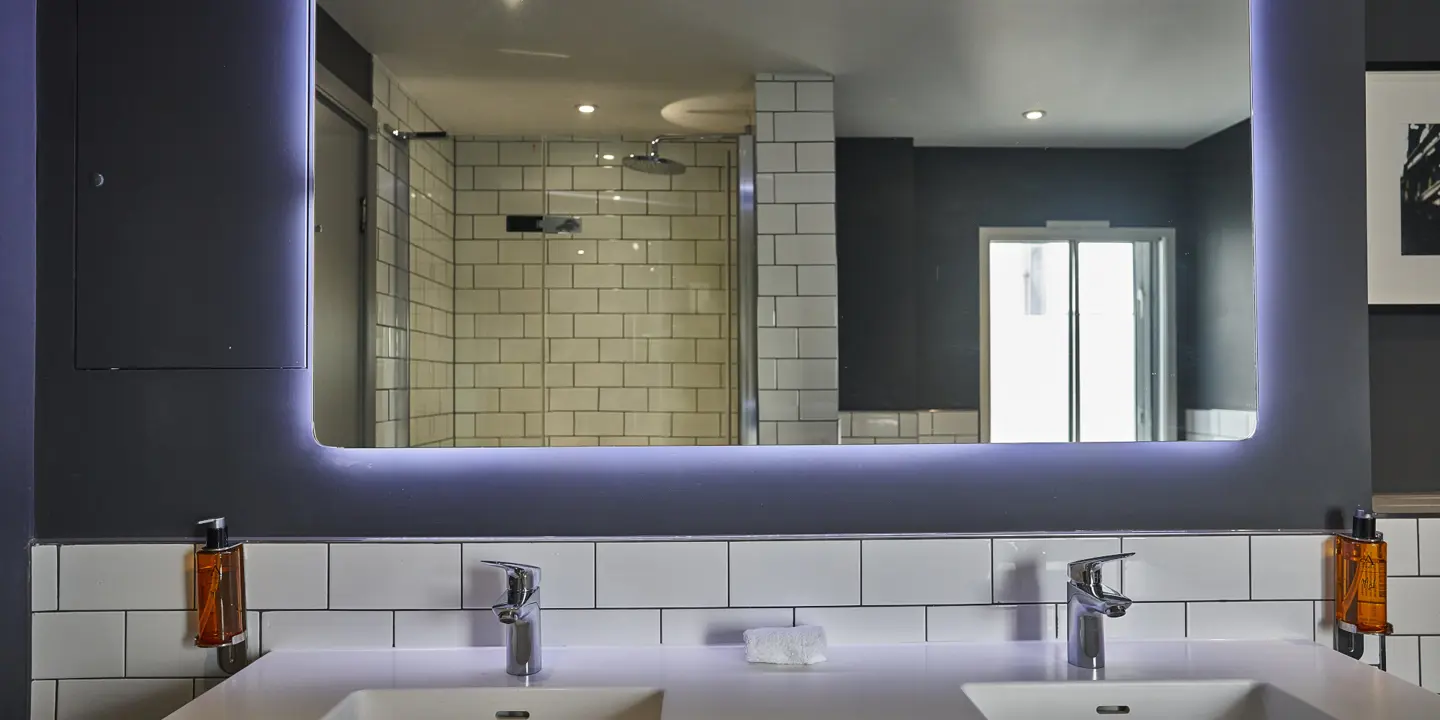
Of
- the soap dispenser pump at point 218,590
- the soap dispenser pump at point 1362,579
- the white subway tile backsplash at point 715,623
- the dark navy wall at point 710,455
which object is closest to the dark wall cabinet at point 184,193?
the dark navy wall at point 710,455

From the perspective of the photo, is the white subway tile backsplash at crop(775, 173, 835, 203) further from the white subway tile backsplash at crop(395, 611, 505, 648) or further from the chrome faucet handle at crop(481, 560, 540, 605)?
the white subway tile backsplash at crop(395, 611, 505, 648)

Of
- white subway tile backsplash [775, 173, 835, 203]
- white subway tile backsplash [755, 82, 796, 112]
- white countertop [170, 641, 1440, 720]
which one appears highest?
white subway tile backsplash [755, 82, 796, 112]

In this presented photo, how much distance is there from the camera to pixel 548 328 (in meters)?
1.45

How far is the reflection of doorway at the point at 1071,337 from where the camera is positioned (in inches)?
57.8

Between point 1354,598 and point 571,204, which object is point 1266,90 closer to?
point 1354,598

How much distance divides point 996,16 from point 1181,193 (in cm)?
39

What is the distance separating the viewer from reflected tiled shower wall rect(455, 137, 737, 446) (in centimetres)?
144

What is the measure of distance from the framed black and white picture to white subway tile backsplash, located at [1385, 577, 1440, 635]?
0.43 metres

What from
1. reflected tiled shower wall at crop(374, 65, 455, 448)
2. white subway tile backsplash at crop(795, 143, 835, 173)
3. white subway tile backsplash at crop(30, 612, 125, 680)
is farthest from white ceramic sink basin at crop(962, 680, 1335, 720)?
white subway tile backsplash at crop(30, 612, 125, 680)

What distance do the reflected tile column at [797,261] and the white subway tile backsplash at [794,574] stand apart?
0.16 metres

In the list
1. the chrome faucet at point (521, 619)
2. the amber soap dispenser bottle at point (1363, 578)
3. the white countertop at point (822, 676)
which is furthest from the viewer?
the amber soap dispenser bottle at point (1363, 578)

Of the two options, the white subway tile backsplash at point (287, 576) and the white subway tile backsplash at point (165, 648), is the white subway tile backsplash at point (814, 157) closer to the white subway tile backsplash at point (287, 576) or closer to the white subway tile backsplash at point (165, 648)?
the white subway tile backsplash at point (287, 576)

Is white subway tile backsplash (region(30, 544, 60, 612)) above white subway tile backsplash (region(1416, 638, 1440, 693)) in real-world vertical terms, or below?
above

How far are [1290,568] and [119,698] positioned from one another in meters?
1.72
